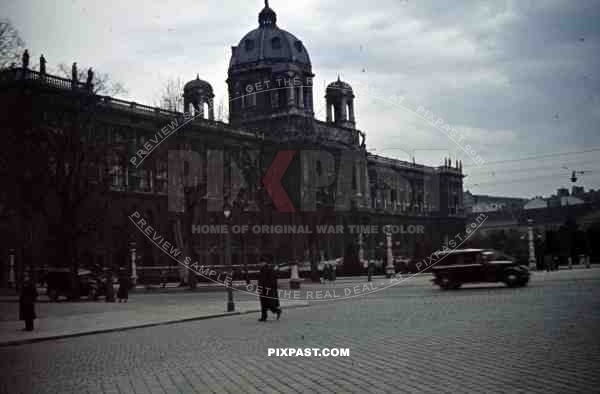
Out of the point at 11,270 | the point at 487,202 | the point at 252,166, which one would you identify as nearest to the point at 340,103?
the point at 252,166

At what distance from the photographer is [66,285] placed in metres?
32.3

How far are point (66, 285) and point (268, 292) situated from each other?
55.7 ft

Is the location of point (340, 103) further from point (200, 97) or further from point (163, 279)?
point (163, 279)

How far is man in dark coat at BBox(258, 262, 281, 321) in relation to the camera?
59.2 ft

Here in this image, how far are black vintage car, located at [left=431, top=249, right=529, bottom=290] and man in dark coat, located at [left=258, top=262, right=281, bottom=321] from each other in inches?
446

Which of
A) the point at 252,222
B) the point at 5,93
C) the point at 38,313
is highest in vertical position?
the point at 5,93

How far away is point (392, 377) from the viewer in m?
Result: 8.77

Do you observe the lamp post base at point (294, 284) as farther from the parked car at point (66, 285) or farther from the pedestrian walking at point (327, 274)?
the pedestrian walking at point (327, 274)

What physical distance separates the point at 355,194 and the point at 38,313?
173 feet

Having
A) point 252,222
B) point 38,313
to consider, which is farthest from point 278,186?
point 38,313

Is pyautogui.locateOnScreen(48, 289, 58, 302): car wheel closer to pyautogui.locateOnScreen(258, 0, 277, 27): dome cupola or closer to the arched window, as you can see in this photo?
the arched window

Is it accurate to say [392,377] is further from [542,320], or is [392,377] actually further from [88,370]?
[542,320]

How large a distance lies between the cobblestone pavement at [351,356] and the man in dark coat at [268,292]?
43 cm

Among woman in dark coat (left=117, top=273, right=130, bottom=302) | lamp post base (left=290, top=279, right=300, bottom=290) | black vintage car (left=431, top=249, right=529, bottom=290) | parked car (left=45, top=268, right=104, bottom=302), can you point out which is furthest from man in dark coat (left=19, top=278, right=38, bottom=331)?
lamp post base (left=290, top=279, right=300, bottom=290)
